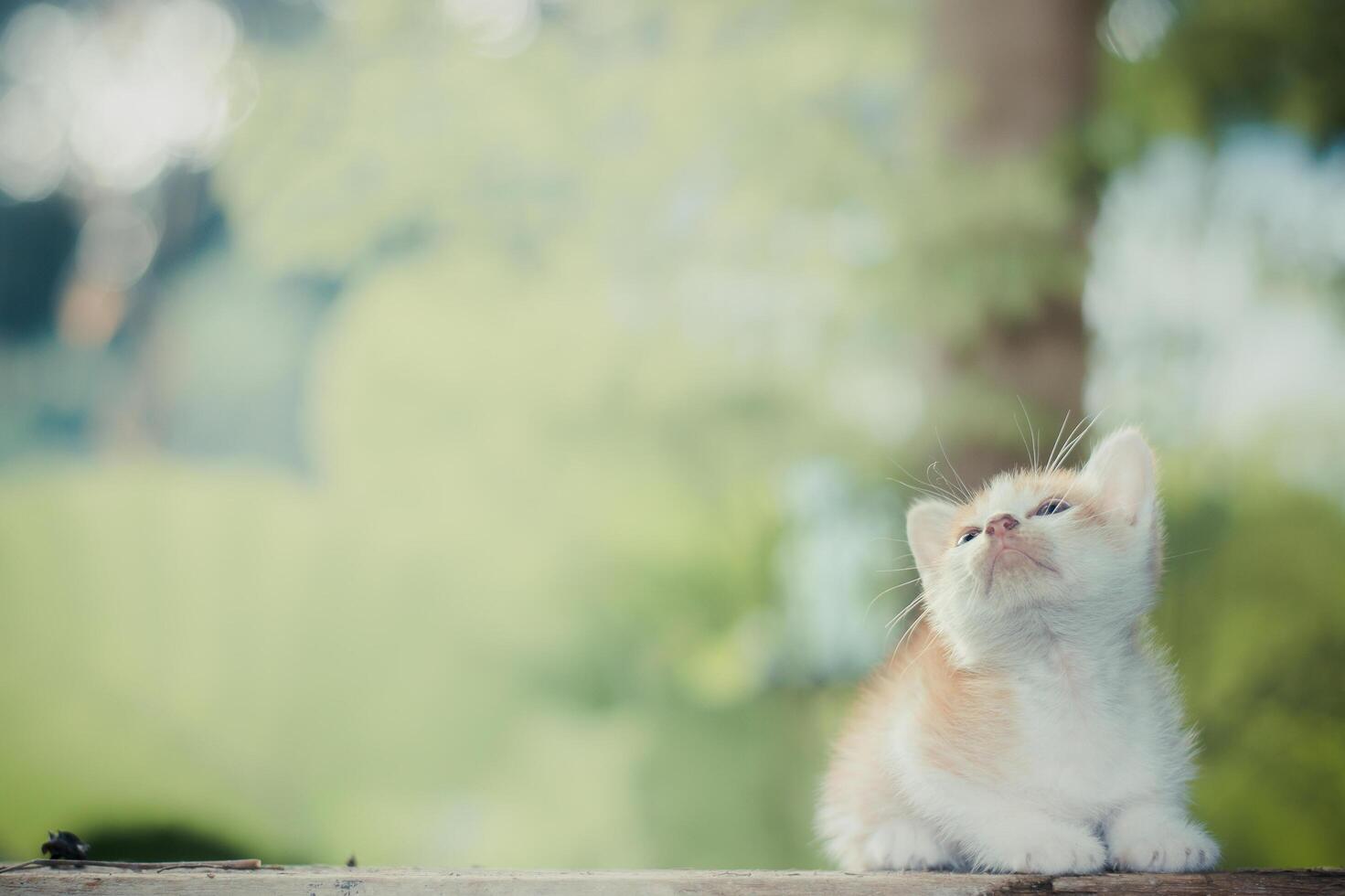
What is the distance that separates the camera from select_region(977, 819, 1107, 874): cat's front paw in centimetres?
51

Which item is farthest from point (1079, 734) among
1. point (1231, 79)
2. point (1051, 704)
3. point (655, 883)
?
point (1231, 79)

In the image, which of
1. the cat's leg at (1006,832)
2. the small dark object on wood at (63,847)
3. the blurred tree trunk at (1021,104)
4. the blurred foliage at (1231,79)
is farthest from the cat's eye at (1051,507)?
the blurred foliage at (1231,79)

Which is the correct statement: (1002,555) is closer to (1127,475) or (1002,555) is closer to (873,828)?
(1127,475)

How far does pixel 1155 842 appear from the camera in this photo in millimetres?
521

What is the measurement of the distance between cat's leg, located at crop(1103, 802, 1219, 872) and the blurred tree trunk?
80 cm

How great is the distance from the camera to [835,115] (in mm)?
1519

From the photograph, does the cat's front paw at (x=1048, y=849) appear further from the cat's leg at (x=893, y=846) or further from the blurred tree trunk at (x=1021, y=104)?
the blurred tree trunk at (x=1021, y=104)

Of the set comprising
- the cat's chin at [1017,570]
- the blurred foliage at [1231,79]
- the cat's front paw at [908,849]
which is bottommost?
the cat's front paw at [908,849]

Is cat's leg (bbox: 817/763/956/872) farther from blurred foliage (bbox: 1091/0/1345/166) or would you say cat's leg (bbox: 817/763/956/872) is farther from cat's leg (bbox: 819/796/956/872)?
blurred foliage (bbox: 1091/0/1345/166)

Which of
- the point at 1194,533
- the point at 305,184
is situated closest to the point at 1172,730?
the point at 1194,533

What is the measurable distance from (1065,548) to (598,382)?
3.74 ft

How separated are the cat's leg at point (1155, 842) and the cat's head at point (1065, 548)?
0.36 feet

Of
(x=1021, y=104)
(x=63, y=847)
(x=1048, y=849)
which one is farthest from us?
(x=1021, y=104)

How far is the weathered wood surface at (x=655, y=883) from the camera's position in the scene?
515 millimetres
